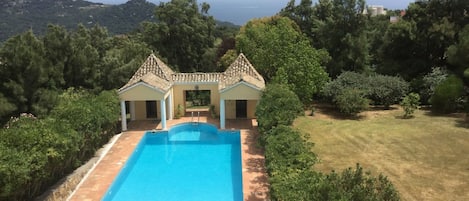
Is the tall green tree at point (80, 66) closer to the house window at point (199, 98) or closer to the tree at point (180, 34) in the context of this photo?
the house window at point (199, 98)

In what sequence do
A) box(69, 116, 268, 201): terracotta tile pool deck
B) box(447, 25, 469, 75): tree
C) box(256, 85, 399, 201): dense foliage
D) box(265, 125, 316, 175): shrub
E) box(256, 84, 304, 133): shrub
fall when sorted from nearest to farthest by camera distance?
box(256, 85, 399, 201): dense foliage
box(265, 125, 316, 175): shrub
box(69, 116, 268, 201): terracotta tile pool deck
box(256, 84, 304, 133): shrub
box(447, 25, 469, 75): tree

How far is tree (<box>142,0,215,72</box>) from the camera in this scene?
Result: 41.7 m

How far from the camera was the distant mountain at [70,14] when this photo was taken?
90.1 meters

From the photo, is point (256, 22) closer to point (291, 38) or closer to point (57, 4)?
point (291, 38)

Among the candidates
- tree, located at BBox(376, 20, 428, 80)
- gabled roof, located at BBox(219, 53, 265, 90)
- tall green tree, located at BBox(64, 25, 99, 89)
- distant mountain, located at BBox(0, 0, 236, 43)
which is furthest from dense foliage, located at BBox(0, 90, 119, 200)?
distant mountain, located at BBox(0, 0, 236, 43)

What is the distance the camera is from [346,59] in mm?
32250

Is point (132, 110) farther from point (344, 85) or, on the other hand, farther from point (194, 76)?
point (344, 85)

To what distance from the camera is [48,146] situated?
47.9 ft

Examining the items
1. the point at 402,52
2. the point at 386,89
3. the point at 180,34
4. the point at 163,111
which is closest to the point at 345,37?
the point at 402,52

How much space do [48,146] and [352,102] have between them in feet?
62.1

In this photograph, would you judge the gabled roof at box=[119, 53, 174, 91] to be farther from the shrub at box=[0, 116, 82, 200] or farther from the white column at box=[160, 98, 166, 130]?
the shrub at box=[0, 116, 82, 200]

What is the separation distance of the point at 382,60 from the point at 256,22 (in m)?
13.3

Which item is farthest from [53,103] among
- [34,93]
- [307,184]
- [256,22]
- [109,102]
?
[256,22]

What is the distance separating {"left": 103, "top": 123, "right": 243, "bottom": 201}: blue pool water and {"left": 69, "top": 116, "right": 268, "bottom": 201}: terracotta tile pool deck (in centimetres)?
36
